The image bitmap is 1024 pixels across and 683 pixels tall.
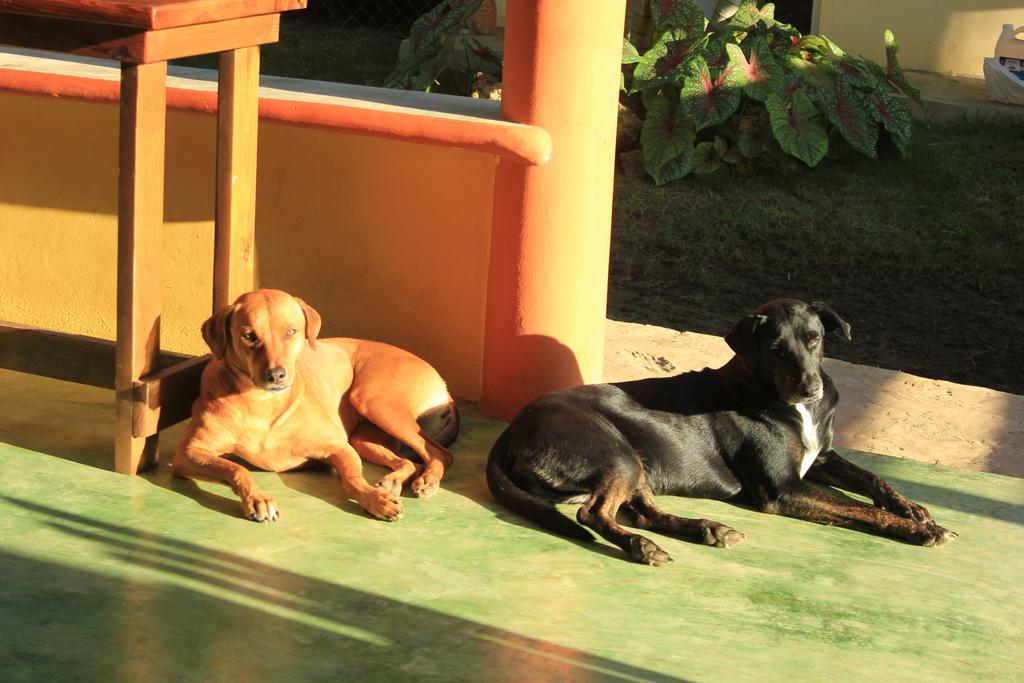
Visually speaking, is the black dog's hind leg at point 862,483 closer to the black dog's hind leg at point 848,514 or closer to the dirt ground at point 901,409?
the black dog's hind leg at point 848,514

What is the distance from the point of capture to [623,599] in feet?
13.1

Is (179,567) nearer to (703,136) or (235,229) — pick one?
(235,229)

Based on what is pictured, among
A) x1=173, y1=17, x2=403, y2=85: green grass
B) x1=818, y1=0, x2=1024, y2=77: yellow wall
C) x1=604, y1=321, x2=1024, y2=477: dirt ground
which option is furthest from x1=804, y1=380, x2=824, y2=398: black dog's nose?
x1=173, y1=17, x2=403, y2=85: green grass

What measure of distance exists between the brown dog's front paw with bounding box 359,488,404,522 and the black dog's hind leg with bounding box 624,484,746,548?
79cm

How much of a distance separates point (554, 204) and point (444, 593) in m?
1.76

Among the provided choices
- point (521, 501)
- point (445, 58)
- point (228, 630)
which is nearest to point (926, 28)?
point (445, 58)

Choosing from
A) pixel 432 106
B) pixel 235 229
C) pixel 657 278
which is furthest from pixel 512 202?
pixel 657 278

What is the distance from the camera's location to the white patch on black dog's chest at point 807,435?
4.84 m

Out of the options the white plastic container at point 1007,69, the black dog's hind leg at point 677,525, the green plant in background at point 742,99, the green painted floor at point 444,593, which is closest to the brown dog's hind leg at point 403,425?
the green painted floor at point 444,593

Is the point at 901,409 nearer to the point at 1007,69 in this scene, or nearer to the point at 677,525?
the point at 677,525

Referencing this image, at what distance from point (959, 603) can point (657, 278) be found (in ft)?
17.2

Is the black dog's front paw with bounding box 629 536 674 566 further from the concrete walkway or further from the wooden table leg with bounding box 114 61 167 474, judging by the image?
the concrete walkway

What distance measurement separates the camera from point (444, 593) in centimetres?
396

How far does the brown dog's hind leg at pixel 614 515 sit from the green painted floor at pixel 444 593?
46 mm
